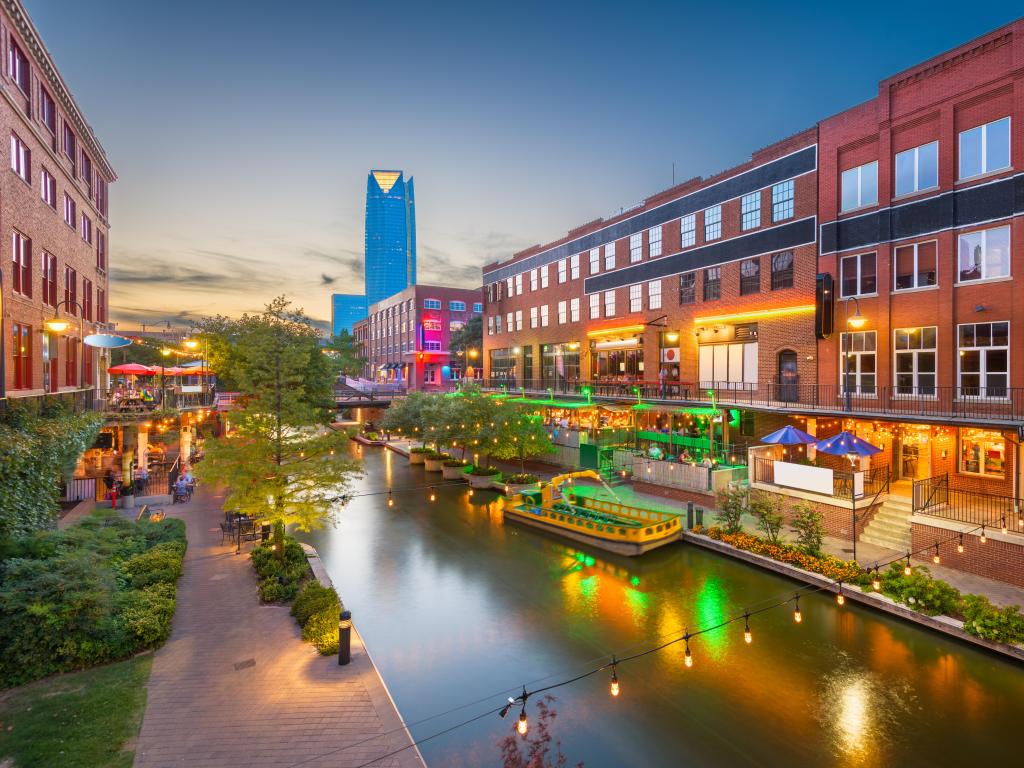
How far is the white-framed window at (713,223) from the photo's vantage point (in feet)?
105

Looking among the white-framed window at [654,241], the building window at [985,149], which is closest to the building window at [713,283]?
the white-framed window at [654,241]

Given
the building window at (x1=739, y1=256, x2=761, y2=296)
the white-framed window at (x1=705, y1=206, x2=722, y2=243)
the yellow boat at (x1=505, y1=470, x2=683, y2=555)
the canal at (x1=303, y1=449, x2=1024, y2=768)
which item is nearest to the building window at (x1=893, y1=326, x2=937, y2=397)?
the building window at (x1=739, y1=256, x2=761, y2=296)

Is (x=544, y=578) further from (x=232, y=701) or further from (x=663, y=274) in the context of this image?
(x=663, y=274)

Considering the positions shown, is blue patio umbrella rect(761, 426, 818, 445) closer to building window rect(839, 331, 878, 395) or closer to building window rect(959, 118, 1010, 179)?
building window rect(839, 331, 878, 395)

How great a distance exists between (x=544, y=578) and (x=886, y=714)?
9.76 meters

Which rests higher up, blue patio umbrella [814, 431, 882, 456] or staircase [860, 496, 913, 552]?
blue patio umbrella [814, 431, 882, 456]

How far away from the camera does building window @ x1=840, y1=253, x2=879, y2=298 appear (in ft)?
77.9

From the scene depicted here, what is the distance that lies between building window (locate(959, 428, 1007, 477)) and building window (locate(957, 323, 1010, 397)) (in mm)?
1551

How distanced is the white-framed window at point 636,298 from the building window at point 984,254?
19224 mm

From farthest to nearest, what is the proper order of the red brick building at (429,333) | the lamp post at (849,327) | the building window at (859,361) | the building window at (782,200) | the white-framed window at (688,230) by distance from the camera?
the red brick building at (429,333), the white-framed window at (688,230), the building window at (782,200), the building window at (859,361), the lamp post at (849,327)

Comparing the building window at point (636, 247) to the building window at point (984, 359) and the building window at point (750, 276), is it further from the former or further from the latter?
the building window at point (984, 359)

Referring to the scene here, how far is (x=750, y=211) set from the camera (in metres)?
30.2

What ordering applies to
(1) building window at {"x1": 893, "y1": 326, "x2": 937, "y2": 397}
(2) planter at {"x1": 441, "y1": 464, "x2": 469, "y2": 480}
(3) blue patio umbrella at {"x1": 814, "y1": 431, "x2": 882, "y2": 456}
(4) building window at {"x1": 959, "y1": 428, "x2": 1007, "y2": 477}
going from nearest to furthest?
(3) blue patio umbrella at {"x1": 814, "y1": 431, "x2": 882, "y2": 456}
(4) building window at {"x1": 959, "y1": 428, "x2": 1007, "y2": 477}
(1) building window at {"x1": 893, "y1": 326, "x2": 937, "y2": 397}
(2) planter at {"x1": 441, "y1": 464, "x2": 469, "y2": 480}

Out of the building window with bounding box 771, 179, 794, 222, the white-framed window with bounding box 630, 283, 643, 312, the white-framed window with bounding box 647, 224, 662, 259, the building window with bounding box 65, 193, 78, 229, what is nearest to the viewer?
the building window with bounding box 65, 193, 78, 229
